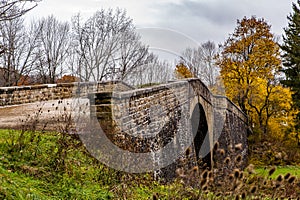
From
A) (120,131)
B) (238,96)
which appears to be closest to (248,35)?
(238,96)

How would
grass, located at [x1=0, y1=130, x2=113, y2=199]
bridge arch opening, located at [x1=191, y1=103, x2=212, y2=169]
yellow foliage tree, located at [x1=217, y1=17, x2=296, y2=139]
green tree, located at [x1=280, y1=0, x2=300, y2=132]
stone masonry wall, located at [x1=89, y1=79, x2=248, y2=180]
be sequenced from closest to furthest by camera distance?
grass, located at [x1=0, y1=130, x2=113, y2=199], stone masonry wall, located at [x1=89, y1=79, x2=248, y2=180], bridge arch opening, located at [x1=191, y1=103, x2=212, y2=169], yellow foliage tree, located at [x1=217, y1=17, x2=296, y2=139], green tree, located at [x1=280, y1=0, x2=300, y2=132]

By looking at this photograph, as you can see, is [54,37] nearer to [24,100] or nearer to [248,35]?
[248,35]

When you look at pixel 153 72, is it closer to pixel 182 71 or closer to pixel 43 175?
pixel 182 71

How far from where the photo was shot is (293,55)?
28.9 metres

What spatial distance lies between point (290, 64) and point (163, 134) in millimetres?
22956

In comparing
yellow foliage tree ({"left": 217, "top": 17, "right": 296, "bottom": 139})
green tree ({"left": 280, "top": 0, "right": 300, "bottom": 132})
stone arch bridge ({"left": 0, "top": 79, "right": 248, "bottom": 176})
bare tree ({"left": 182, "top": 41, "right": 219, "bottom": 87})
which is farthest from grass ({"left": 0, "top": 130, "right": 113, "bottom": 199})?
bare tree ({"left": 182, "top": 41, "right": 219, "bottom": 87})

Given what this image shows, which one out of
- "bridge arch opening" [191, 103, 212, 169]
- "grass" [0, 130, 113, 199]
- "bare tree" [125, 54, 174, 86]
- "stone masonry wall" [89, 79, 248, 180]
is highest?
"bare tree" [125, 54, 174, 86]

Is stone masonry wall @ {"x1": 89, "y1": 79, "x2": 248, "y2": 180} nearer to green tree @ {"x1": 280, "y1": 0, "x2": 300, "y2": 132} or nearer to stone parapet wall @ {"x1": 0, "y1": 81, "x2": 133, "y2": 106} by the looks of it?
stone parapet wall @ {"x1": 0, "y1": 81, "x2": 133, "y2": 106}

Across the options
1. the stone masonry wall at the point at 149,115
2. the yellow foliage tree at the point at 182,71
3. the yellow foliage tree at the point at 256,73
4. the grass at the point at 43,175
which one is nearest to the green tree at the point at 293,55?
the yellow foliage tree at the point at 256,73

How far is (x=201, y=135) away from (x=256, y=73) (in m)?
12.0

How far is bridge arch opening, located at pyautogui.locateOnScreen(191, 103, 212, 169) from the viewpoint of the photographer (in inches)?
581

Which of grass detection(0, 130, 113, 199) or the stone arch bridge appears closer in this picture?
grass detection(0, 130, 113, 199)

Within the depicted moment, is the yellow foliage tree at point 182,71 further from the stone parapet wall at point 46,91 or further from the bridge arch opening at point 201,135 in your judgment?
the bridge arch opening at point 201,135

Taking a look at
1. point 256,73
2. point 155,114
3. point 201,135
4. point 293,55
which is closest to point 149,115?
point 155,114
